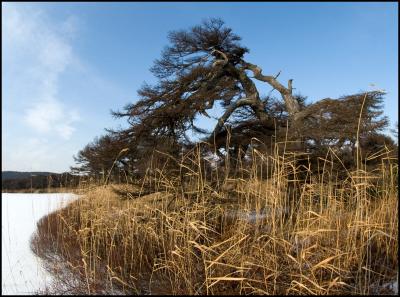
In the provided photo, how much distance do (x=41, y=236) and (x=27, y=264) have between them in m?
1.34

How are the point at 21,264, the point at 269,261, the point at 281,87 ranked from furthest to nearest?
the point at 281,87 → the point at 21,264 → the point at 269,261

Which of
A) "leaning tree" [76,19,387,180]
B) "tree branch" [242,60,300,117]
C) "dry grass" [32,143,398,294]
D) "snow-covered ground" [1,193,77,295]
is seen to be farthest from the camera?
"tree branch" [242,60,300,117]

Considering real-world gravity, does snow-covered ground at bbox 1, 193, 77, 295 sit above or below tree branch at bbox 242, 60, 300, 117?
below

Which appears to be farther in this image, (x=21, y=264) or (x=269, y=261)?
(x=21, y=264)

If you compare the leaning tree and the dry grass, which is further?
the leaning tree

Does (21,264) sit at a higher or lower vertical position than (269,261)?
lower

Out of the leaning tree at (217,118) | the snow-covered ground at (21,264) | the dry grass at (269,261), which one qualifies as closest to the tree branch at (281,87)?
the leaning tree at (217,118)

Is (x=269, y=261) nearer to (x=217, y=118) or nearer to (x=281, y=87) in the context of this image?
(x=217, y=118)

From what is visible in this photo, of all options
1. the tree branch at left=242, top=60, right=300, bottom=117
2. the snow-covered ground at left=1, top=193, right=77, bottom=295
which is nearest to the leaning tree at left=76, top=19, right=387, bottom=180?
the tree branch at left=242, top=60, right=300, bottom=117

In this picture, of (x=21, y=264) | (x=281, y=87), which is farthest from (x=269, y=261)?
(x=281, y=87)

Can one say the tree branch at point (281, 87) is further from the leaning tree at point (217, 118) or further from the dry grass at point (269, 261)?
the dry grass at point (269, 261)

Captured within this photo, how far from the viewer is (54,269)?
149 inches

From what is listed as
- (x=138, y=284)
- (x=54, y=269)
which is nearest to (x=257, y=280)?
(x=138, y=284)

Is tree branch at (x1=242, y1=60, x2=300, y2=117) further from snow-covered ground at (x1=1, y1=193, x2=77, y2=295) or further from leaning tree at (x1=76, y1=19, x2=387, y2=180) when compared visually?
snow-covered ground at (x1=1, y1=193, x2=77, y2=295)
